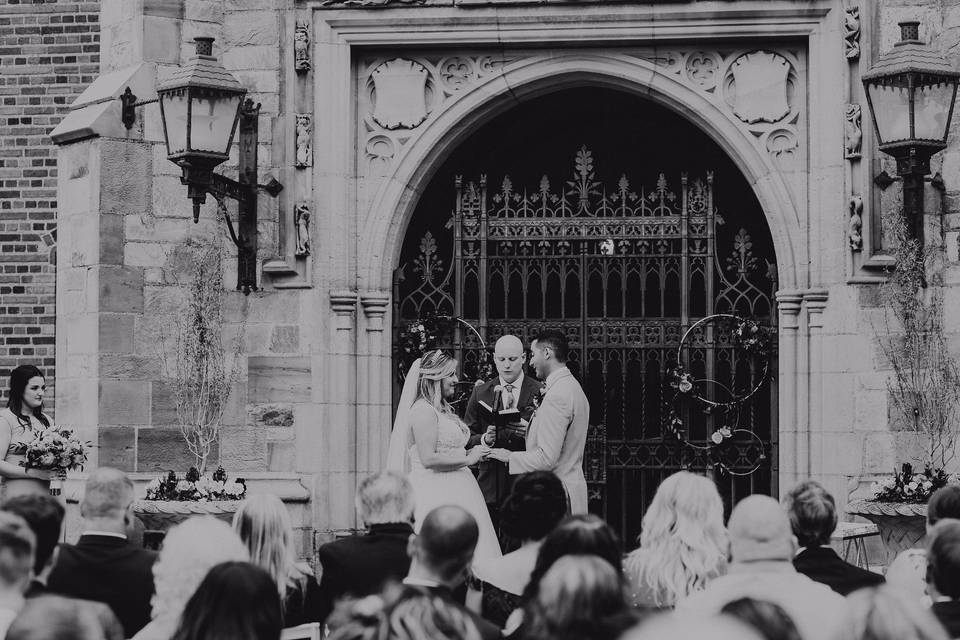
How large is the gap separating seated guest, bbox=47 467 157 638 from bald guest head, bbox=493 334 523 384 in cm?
422

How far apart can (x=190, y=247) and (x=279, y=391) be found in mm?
1056

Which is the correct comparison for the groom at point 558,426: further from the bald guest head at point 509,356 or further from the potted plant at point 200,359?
the potted plant at point 200,359

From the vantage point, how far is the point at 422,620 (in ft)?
12.5

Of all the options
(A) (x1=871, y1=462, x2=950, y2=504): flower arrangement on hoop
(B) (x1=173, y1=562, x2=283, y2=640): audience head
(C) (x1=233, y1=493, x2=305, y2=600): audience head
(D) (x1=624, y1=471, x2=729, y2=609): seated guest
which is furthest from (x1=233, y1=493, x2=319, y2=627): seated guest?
(A) (x1=871, y1=462, x2=950, y2=504): flower arrangement on hoop

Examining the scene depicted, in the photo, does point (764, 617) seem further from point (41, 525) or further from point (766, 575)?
point (41, 525)

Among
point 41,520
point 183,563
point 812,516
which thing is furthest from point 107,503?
point 812,516

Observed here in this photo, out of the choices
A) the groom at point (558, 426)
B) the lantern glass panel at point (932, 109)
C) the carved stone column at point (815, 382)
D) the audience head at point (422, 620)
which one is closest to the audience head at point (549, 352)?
the groom at point (558, 426)

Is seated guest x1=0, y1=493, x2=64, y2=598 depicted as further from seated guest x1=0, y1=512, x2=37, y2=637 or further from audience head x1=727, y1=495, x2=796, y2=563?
audience head x1=727, y1=495, x2=796, y2=563

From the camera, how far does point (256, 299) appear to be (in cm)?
1000

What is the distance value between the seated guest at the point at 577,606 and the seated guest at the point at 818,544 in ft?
5.89

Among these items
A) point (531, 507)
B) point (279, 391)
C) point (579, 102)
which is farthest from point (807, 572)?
point (579, 102)

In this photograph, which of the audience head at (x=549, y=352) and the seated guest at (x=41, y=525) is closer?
the seated guest at (x=41, y=525)

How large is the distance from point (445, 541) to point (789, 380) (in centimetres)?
541

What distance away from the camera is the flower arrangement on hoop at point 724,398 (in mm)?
10055
